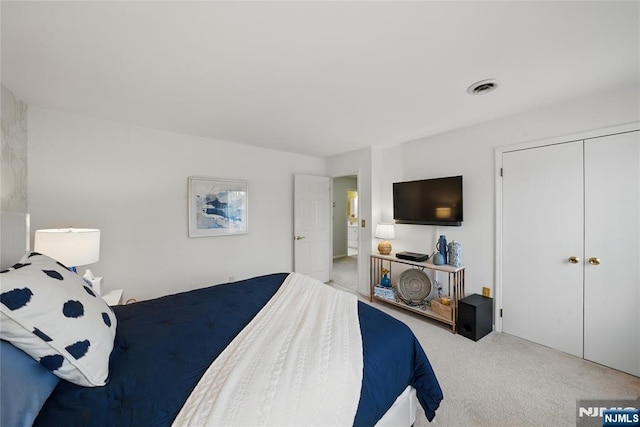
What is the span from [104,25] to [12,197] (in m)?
1.73

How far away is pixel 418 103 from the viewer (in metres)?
2.24

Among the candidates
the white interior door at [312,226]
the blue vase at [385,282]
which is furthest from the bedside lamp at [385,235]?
the white interior door at [312,226]

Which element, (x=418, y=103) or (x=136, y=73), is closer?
(x=136, y=73)

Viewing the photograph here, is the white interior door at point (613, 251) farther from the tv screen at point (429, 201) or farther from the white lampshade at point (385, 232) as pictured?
the white lampshade at point (385, 232)

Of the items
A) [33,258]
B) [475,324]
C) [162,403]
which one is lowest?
[475,324]

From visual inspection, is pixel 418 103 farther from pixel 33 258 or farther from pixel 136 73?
pixel 33 258

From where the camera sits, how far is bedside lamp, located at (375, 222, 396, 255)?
3514 millimetres

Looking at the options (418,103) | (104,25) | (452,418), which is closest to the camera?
(104,25)

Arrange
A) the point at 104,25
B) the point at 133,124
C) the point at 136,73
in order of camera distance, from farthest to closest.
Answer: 1. the point at 133,124
2. the point at 136,73
3. the point at 104,25

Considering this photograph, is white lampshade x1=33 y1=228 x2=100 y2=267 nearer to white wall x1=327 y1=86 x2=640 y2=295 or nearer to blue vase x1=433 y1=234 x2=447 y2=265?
white wall x1=327 y1=86 x2=640 y2=295

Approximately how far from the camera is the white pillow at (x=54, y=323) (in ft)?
2.63

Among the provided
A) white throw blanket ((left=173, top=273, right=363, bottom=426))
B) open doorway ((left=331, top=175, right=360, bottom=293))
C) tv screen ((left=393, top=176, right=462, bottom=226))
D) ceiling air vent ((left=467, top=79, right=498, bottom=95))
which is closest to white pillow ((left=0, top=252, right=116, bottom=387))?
white throw blanket ((left=173, top=273, right=363, bottom=426))

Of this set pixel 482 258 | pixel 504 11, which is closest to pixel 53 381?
pixel 504 11

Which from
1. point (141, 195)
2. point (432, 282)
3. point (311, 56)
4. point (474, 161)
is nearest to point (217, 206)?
point (141, 195)
